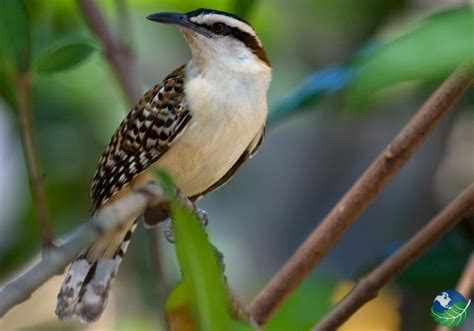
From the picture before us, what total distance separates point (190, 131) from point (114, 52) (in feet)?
1.41

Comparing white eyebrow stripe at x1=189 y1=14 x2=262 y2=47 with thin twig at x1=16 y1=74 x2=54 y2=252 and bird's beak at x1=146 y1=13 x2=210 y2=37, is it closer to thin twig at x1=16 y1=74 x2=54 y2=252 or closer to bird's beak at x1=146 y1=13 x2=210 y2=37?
bird's beak at x1=146 y1=13 x2=210 y2=37

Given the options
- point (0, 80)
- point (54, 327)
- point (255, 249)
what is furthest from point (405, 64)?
point (255, 249)

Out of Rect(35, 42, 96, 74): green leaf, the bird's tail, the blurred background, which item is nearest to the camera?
Rect(35, 42, 96, 74): green leaf

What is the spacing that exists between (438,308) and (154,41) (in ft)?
9.11

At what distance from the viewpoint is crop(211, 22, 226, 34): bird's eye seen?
2557 mm

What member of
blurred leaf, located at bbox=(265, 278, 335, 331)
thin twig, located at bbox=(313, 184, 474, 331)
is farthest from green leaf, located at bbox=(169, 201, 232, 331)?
thin twig, located at bbox=(313, 184, 474, 331)

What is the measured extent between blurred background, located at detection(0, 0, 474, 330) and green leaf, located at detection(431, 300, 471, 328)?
55 centimetres

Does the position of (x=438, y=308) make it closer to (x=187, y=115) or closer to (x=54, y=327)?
(x=187, y=115)

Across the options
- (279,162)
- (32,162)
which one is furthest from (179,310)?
(279,162)

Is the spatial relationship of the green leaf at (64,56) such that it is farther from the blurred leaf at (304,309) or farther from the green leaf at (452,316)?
the green leaf at (452,316)

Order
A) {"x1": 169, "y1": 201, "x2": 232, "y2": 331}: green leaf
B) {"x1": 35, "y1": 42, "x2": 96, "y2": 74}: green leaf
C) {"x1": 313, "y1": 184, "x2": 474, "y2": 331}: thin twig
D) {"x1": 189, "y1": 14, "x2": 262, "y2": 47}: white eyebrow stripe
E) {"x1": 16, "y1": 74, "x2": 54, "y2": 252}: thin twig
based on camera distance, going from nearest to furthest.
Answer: {"x1": 169, "y1": 201, "x2": 232, "y2": 331}: green leaf
{"x1": 16, "y1": 74, "x2": 54, "y2": 252}: thin twig
{"x1": 313, "y1": 184, "x2": 474, "y2": 331}: thin twig
{"x1": 35, "y1": 42, "x2": 96, "y2": 74}: green leaf
{"x1": 189, "y1": 14, "x2": 262, "y2": 47}: white eyebrow stripe

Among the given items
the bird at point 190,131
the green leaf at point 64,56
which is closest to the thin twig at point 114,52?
the bird at point 190,131

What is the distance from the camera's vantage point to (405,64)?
0.76 metres

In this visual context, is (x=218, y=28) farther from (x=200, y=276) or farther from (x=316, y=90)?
(x=200, y=276)
